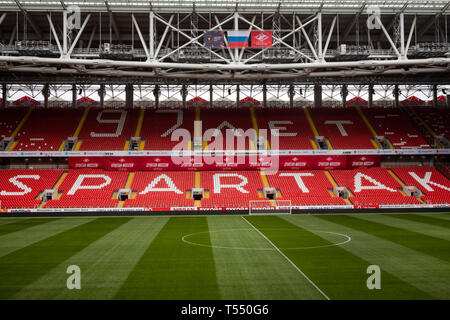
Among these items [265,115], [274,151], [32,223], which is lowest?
[32,223]

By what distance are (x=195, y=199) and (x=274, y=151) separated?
1053 centimetres

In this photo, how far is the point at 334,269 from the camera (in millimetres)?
12430

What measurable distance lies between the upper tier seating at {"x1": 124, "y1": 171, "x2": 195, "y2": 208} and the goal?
5.48m

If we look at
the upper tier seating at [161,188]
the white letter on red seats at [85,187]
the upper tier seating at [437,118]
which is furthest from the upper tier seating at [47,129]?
the upper tier seating at [437,118]

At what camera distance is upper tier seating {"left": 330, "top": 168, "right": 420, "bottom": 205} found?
35844 mm

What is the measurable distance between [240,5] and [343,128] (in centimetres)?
2076

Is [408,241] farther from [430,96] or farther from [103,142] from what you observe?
[430,96]

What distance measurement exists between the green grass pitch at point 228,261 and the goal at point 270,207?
32.5 ft

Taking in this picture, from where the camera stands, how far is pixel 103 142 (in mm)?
42781

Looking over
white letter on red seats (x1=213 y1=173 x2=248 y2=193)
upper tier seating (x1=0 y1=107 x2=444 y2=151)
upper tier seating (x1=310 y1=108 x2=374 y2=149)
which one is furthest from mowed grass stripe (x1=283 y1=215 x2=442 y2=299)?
upper tier seating (x1=0 y1=107 x2=444 y2=151)

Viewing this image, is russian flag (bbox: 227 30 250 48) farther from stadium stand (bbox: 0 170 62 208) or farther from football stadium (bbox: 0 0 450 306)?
stadium stand (bbox: 0 170 62 208)

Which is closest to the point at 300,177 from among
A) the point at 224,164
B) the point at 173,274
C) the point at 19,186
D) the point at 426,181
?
the point at 224,164

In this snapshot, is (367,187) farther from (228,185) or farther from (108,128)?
(108,128)
